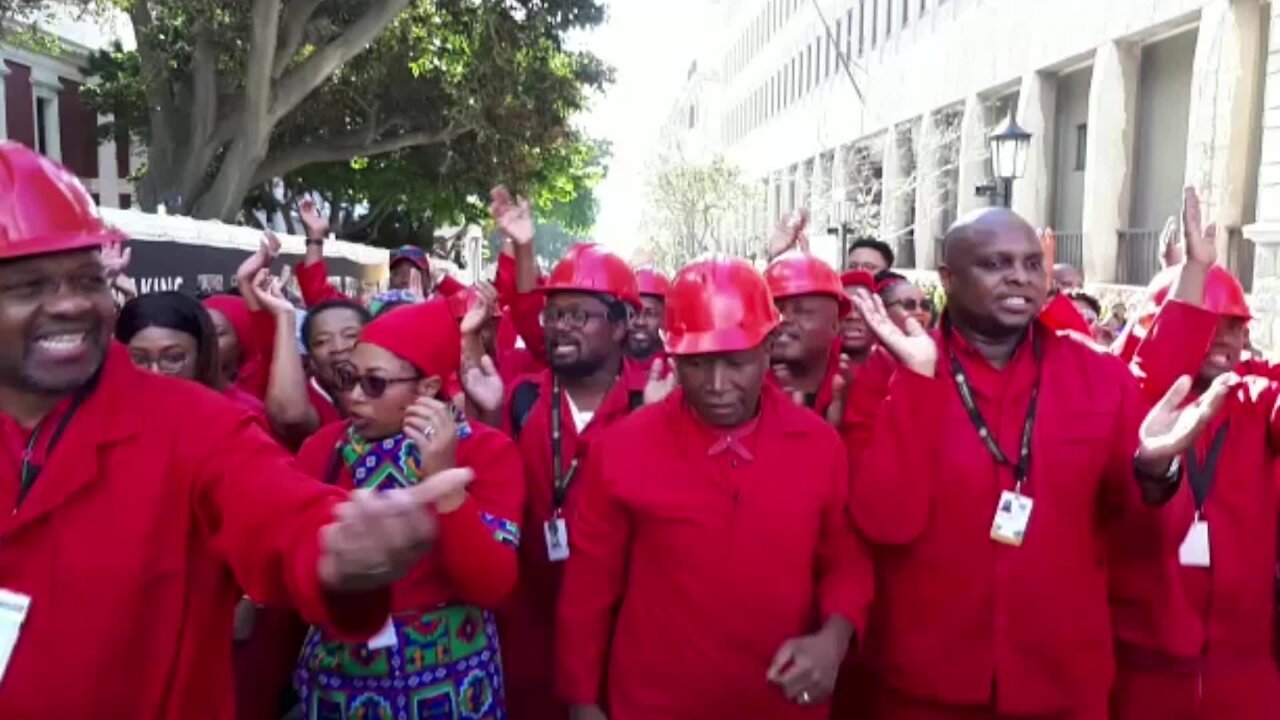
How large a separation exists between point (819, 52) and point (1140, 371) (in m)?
40.5

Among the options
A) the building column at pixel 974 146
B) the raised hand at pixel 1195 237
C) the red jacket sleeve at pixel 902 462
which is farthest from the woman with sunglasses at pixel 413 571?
the building column at pixel 974 146

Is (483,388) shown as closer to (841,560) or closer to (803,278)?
(803,278)

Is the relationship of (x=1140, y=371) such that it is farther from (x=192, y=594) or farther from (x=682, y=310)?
(x=192, y=594)

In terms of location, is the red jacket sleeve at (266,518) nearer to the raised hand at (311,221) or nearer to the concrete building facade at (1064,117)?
the raised hand at (311,221)

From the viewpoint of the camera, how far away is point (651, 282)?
5.77 meters

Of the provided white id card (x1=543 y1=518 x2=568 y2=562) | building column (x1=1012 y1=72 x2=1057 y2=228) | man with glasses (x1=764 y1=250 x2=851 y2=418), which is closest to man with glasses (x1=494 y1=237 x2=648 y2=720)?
white id card (x1=543 y1=518 x2=568 y2=562)

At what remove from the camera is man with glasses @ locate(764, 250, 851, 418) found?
4.34m

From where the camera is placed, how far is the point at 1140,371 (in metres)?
3.75

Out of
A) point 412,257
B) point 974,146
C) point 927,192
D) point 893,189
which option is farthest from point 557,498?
point 893,189

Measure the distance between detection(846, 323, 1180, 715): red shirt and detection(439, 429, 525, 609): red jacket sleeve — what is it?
2.98ft

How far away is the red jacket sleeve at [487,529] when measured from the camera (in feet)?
8.18

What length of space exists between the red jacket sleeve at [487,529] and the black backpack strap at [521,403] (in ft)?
3.38

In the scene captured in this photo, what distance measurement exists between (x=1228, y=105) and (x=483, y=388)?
46.0 ft

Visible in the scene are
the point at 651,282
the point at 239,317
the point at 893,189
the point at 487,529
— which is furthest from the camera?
the point at 893,189
